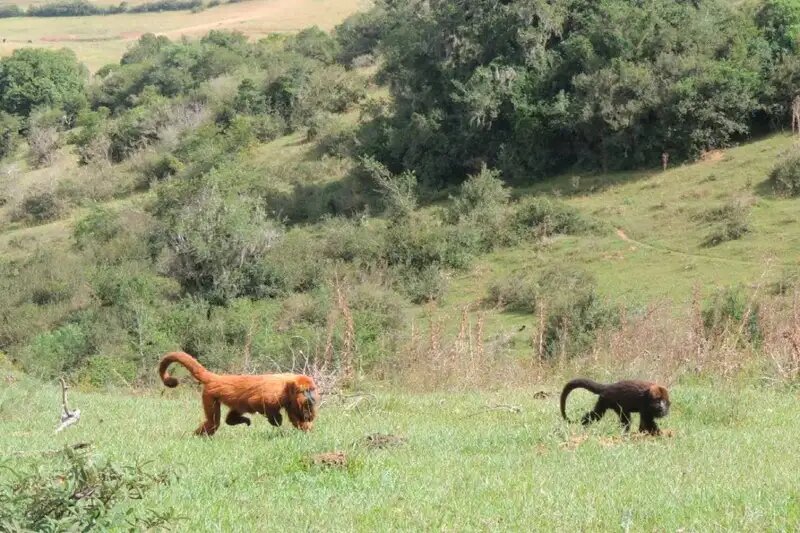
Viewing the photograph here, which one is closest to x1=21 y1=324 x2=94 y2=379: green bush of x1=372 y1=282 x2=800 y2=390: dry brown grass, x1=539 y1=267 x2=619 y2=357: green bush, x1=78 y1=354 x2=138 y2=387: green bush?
x1=78 y1=354 x2=138 y2=387: green bush

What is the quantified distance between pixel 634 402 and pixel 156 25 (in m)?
119

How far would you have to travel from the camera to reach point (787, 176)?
34062mm

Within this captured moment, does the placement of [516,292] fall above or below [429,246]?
below

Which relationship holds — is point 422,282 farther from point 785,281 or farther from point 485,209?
point 785,281

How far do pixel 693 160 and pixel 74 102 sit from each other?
55.1 meters

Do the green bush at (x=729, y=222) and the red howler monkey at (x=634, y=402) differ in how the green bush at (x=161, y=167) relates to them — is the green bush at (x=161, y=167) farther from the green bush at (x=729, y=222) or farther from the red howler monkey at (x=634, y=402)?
the red howler monkey at (x=634, y=402)

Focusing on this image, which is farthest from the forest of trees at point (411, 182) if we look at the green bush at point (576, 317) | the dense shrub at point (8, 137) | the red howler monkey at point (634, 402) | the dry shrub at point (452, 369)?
the dense shrub at point (8, 137)

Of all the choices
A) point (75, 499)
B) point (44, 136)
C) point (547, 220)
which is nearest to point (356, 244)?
point (547, 220)

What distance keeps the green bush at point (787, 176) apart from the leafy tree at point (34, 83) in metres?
59.1

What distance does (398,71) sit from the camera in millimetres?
50344

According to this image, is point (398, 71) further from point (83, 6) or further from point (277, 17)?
point (83, 6)

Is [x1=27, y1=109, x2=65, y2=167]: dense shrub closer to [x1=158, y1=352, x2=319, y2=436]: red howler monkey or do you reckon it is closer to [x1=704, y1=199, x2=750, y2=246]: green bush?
[x1=704, y1=199, x2=750, y2=246]: green bush

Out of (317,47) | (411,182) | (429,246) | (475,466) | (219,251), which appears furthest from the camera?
(317,47)

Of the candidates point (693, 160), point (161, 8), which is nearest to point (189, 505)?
point (693, 160)
